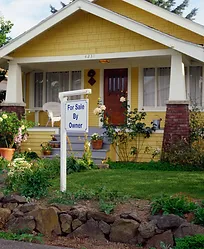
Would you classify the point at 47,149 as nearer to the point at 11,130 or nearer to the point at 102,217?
the point at 11,130

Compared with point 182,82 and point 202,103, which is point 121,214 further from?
point 202,103

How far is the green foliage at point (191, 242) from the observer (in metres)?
4.80

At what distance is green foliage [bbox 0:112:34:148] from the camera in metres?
12.1

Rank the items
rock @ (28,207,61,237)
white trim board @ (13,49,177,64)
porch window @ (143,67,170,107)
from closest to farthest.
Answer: rock @ (28,207,61,237)
white trim board @ (13,49,177,64)
porch window @ (143,67,170,107)

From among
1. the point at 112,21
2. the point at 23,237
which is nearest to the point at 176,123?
the point at 112,21

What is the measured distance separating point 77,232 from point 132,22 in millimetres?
7753

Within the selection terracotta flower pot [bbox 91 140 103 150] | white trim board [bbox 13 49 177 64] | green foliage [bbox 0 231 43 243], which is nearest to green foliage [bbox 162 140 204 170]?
terracotta flower pot [bbox 91 140 103 150]

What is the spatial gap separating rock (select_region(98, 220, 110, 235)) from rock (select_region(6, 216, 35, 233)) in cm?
105

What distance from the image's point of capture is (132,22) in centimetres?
1194

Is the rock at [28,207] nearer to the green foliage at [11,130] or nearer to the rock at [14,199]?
the rock at [14,199]

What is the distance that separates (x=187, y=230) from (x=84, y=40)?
9.07m

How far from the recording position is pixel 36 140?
44.6ft

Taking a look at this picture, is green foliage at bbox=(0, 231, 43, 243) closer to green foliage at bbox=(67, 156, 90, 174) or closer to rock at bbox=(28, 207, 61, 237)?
rock at bbox=(28, 207, 61, 237)

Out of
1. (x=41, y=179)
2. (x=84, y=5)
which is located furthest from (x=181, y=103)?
(x=41, y=179)
